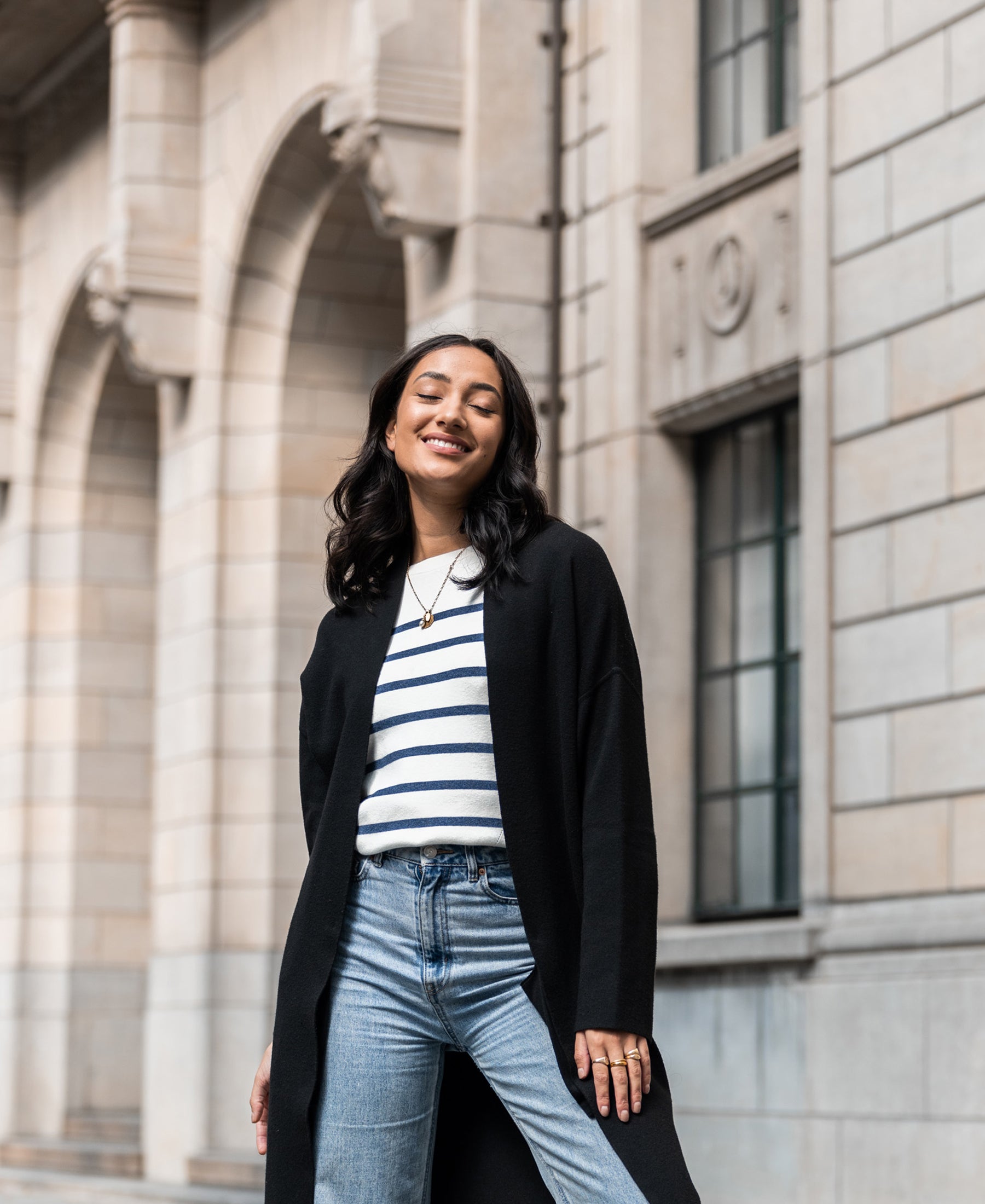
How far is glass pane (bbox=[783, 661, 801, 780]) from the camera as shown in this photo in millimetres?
10031

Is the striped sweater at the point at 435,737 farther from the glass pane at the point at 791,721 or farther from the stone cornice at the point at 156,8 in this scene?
the stone cornice at the point at 156,8

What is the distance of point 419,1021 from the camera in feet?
11.3

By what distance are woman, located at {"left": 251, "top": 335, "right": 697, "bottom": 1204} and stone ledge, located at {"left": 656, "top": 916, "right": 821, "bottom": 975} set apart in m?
5.11

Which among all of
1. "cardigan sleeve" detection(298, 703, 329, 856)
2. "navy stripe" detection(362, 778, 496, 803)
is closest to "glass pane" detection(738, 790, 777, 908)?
"cardigan sleeve" detection(298, 703, 329, 856)

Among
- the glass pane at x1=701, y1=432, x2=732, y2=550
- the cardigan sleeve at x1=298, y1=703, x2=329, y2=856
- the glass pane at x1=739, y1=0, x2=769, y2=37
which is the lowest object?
the cardigan sleeve at x1=298, y1=703, x2=329, y2=856

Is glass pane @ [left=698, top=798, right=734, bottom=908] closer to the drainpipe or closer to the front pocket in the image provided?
the drainpipe

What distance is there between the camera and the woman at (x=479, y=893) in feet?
10.8

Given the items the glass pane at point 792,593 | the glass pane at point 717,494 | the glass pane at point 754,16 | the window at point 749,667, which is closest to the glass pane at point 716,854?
the window at point 749,667

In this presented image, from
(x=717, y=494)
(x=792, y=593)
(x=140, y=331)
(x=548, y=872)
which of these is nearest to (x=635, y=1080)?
(x=548, y=872)

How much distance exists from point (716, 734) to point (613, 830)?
24.3 feet

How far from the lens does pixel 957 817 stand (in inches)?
318

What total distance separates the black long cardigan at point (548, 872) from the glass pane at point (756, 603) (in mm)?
6762

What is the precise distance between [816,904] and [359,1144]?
5617 millimetres

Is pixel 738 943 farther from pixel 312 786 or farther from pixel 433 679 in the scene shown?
pixel 433 679
